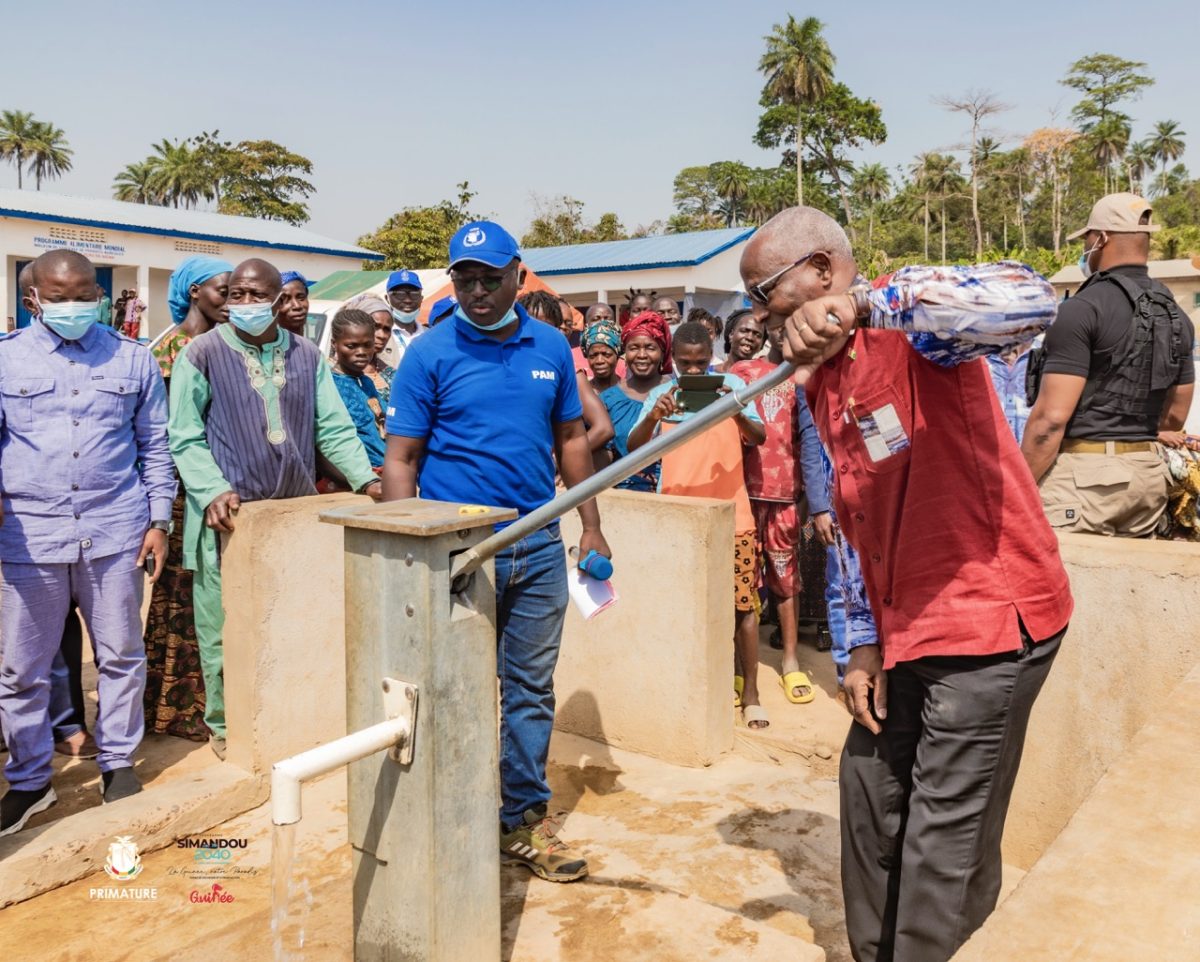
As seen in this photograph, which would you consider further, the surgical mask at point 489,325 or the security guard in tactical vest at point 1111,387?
the security guard in tactical vest at point 1111,387

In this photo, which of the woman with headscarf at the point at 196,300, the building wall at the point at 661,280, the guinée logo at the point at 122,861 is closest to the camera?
the guinée logo at the point at 122,861

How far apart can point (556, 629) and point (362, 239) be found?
31.8 metres

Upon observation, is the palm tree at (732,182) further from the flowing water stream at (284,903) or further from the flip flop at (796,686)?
the flowing water stream at (284,903)

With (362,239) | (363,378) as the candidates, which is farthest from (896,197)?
(363,378)

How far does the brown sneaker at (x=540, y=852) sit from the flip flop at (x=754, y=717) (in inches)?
69.2

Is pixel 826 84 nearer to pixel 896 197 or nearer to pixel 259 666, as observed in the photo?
pixel 896 197

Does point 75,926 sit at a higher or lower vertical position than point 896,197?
lower

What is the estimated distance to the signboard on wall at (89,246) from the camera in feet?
75.0

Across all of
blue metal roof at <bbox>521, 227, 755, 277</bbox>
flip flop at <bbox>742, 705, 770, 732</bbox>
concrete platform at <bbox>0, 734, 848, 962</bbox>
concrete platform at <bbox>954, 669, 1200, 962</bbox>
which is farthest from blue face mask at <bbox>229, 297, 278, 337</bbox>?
blue metal roof at <bbox>521, 227, 755, 277</bbox>

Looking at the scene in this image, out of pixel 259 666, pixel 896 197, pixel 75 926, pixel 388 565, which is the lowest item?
pixel 75 926

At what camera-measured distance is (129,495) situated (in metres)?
3.75

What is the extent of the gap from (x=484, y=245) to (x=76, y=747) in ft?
9.43

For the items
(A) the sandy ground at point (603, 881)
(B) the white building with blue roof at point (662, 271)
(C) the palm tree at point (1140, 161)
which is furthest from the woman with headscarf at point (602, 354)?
(C) the palm tree at point (1140, 161)

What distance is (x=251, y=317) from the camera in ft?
13.3
